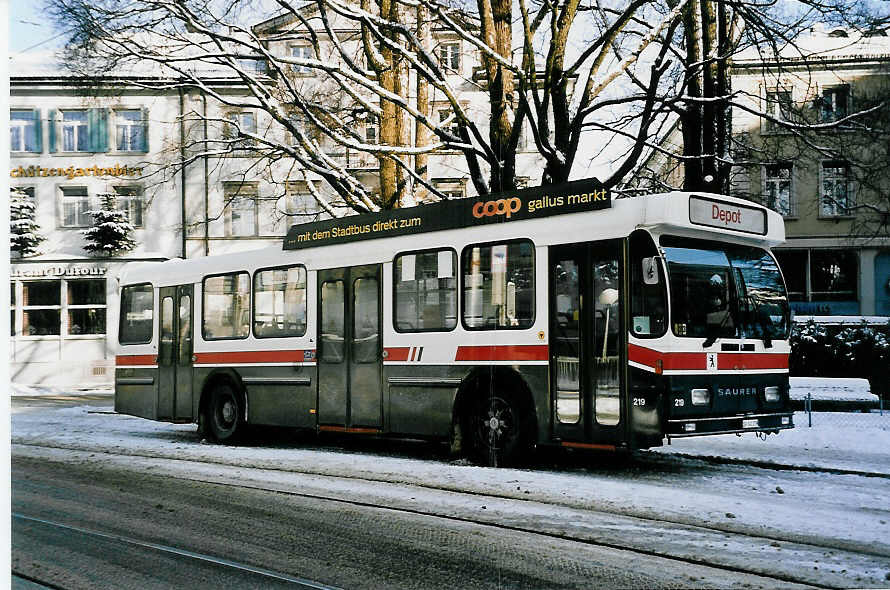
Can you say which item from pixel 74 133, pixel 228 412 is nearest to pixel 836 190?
pixel 228 412

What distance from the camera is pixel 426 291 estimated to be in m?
12.4

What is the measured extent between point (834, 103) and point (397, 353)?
940 centimetres

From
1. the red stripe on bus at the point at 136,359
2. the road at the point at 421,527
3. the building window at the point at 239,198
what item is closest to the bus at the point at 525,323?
the road at the point at 421,527

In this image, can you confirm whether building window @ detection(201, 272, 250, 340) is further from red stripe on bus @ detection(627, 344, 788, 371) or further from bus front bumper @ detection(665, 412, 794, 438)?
bus front bumper @ detection(665, 412, 794, 438)

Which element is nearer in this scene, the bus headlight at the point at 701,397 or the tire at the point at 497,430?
the bus headlight at the point at 701,397

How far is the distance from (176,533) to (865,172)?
13643 mm

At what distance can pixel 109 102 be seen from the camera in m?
17.4

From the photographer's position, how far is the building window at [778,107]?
17047 mm

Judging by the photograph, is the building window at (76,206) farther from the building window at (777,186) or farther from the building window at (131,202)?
the building window at (777,186)

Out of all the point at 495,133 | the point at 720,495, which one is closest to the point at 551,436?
the point at 720,495

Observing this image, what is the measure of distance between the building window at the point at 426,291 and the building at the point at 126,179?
11.5 feet

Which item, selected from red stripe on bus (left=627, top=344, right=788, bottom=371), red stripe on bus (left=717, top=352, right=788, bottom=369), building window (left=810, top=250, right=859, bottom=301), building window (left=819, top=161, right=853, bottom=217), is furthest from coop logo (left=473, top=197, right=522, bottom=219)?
building window (left=810, top=250, right=859, bottom=301)

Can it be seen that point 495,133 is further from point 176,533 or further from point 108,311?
point 176,533

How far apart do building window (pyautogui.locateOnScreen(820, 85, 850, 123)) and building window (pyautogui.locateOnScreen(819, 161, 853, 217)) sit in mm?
866
